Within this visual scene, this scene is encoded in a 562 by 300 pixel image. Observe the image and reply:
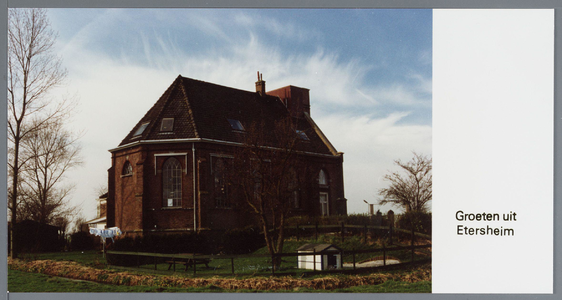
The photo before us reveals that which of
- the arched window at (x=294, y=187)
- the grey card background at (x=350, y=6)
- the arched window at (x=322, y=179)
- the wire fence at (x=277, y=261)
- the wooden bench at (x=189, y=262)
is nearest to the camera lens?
the grey card background at (x=350, y=6)

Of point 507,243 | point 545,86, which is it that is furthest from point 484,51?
point 507,243

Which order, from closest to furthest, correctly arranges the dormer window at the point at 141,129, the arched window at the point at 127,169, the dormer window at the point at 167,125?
the dormer window at the point at 141,129 → the arched window at the point at 127,169 → the dormer window at the point at 167,125

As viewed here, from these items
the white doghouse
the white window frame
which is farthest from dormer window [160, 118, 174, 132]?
the white doghouse

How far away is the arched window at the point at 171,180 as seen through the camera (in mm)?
20609

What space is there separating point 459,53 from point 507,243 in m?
5.54

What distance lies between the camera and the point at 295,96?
17.5m

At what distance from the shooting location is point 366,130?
17344mm

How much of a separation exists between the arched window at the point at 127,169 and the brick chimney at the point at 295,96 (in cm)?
666

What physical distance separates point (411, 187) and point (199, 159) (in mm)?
8066

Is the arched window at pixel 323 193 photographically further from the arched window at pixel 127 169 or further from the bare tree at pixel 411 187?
the arched window at pixel 127 169

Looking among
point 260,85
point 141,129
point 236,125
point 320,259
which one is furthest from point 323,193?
point 141,129

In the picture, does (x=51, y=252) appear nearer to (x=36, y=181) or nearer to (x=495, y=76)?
(x=36, y=181)

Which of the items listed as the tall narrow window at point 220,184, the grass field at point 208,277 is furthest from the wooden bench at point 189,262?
the tall narrow window at point 220,184

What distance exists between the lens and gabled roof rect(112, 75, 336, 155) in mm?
17875
